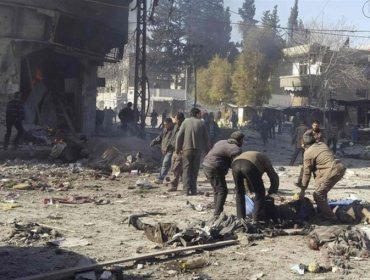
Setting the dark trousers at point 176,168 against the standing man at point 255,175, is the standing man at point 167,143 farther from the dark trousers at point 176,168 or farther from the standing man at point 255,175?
the standing man at point 255,175

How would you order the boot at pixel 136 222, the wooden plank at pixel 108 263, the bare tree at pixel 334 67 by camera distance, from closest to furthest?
the wooden plank at pixel 108 263, the boot at pixel 136 222, the bare tree at pixel 334 67

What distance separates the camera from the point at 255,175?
770 centimetres

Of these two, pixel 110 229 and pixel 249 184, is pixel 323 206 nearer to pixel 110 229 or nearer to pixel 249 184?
pixel 249 184

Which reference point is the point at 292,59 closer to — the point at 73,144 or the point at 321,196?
the point at 73,144

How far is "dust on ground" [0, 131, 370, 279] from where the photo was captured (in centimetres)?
607

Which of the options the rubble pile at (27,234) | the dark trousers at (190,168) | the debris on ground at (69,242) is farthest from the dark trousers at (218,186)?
the rubble pile at (27,234)

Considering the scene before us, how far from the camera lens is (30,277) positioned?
5316 mm

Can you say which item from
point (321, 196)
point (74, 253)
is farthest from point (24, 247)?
point (321, 196)

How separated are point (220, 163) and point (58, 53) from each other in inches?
519

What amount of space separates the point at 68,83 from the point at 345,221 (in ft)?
53.3

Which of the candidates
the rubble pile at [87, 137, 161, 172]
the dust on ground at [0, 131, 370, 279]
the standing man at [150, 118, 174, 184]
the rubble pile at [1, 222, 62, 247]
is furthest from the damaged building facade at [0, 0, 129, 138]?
the rubble pile at [1, 222, 62, 247]

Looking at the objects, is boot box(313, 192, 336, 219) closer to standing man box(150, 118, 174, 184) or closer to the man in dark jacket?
the man in dark jacket

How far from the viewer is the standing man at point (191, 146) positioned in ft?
35.7

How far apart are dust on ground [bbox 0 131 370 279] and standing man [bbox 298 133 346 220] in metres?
1.07
